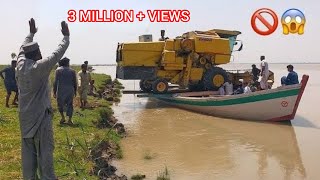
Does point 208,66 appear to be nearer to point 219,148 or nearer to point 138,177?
point 219,148

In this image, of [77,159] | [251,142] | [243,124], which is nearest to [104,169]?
[77,159]

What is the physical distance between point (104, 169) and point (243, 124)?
6063mm

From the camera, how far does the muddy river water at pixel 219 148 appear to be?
21.5ft

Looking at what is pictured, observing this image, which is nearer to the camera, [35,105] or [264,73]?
[35,105]

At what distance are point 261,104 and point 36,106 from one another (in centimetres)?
848

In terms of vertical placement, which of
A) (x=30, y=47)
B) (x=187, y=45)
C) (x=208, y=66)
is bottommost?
(x=208, y=66)

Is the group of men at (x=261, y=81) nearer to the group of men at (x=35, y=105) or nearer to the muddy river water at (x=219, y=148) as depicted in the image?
the muddy river water at (x=219, y=148)

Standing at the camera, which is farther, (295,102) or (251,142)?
(295,102)

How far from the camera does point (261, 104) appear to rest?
11.3 m

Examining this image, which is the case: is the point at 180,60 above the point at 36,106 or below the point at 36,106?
above

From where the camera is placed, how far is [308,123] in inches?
A: 444

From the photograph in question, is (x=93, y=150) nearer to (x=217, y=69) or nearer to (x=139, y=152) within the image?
(x=139, y=152)

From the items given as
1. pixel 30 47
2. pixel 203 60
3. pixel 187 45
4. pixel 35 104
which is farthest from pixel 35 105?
pixel 203 60

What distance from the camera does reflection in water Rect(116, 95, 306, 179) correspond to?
259 inches
